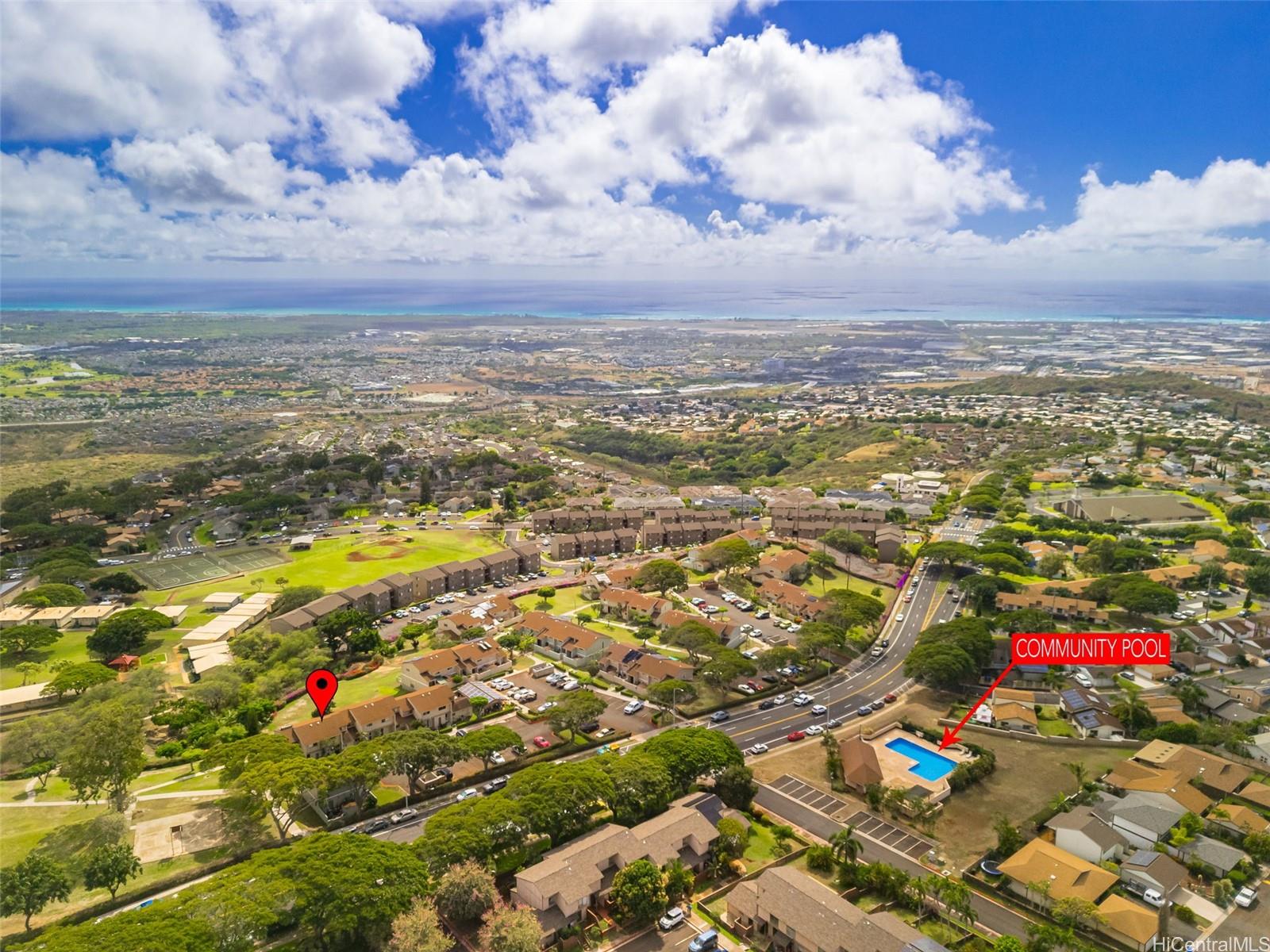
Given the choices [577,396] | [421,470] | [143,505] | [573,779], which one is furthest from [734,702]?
[577,396]

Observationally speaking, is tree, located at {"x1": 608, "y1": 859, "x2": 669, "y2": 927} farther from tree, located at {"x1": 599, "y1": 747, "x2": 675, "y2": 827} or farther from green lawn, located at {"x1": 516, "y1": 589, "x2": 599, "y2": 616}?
green lawn, located at {"x1": 516, "y1": 589, "x2": 599, "y2": 616}

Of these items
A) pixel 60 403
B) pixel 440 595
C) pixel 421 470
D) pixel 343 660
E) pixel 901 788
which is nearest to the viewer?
pixel 901 788

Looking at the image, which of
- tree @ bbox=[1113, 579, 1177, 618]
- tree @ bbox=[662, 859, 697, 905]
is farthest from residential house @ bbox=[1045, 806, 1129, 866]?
tree @ bbox=[1113, 579, 1177, 618]

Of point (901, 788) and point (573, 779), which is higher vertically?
point (573, 779)

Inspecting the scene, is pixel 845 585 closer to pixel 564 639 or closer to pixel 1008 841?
pixel 564 639

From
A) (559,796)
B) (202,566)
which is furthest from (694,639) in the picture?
(202,566)

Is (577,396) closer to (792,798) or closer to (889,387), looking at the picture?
(889,387)

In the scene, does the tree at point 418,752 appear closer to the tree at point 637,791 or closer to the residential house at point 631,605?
the tree at point 637,791
